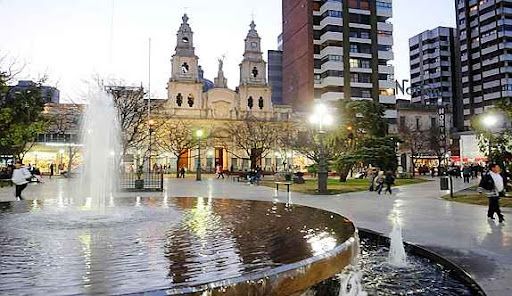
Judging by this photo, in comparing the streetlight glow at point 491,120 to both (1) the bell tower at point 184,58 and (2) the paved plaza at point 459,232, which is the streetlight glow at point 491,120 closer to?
(2) the paved plaza at point 459,232

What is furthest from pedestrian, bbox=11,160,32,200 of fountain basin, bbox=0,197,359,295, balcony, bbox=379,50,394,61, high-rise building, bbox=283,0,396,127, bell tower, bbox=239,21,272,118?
balcony, bbox=379,50,394,61

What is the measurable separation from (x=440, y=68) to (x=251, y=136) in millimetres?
65234

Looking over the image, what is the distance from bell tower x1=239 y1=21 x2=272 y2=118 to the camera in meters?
68.0

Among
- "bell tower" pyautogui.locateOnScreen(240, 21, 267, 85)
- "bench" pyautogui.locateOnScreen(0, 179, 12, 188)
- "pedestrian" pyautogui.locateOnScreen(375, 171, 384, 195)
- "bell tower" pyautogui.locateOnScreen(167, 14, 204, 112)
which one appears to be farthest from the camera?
"bell tower" pyautogui.locateOnScreen(240, 21, 267, 85)

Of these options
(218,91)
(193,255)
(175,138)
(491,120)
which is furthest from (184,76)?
(193,255)

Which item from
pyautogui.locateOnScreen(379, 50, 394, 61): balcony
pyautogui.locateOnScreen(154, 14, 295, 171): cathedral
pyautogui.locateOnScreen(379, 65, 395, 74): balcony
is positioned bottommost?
pyautogui.locateOnScreen(154, 14, 295, 171): cathedral

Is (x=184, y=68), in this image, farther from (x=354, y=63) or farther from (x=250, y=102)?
(x=354, y=63)

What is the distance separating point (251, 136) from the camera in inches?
2238

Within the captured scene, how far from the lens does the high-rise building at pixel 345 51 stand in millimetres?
69562

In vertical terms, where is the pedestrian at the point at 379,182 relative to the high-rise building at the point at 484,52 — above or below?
below

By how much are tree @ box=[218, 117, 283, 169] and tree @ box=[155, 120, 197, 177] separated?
18.5 ft

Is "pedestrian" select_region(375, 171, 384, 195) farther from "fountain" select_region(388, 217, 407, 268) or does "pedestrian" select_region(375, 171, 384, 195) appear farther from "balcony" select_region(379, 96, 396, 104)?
"balcony" select_region(379, 96, 396, 104)

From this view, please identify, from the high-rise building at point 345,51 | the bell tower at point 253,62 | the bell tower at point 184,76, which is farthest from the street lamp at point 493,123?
the bell tower at point 184,76

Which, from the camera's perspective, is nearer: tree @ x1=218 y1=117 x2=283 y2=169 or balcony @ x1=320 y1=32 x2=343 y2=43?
tree @ x1=218 y1=117 x2=283 y2=169
